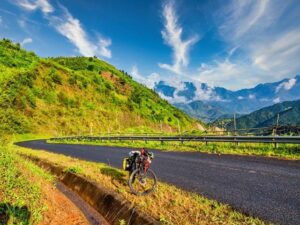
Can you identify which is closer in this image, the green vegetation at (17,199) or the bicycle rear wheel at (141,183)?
the green vegetation at (17,199)

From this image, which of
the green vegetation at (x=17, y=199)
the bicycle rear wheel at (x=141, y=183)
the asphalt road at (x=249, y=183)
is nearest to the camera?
the green vegetation at (x=17, y=199)

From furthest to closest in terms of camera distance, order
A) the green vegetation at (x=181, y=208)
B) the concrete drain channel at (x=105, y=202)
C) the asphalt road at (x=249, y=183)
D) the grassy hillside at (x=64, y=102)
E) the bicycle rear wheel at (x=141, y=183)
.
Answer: the grassy hillside at (x=64, y=102)
the bicycle rear wheel at (x=141, y=183)
the asphalt road at (x=249, y=183)
the concrete drain channel at (x=105, y=202)
the green vegetation at (x=181, y=208)

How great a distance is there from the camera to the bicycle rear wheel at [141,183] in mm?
7777

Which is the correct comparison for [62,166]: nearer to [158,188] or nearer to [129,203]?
[158,188]

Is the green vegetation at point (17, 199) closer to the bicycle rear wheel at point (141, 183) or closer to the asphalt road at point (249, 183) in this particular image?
the bicycle rear wheel at point (141, 183)

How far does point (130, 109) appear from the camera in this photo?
8250 centimetres

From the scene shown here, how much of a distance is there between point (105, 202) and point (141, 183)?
45.0 inches

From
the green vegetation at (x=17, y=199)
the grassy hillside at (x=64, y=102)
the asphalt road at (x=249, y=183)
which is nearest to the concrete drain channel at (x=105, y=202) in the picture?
the green vegetation at (x=17, y=199)

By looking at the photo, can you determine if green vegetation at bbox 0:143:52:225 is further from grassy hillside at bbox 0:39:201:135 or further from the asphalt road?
grassy hillside at bbox 0:39:201:135

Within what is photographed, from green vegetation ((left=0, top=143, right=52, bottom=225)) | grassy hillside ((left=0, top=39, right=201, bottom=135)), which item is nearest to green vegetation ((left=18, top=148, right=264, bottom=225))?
green vegetation ((left=0, top=143, right=52, bottom=225))

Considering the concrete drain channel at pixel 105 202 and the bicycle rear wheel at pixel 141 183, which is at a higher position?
the bicycle rear wheel at pixel 141 183

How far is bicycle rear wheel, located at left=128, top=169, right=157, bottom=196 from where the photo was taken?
7777 mm

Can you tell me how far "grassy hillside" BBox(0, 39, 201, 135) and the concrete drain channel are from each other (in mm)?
35994

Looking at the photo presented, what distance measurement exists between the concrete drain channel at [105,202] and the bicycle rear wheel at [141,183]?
2.04 feet
